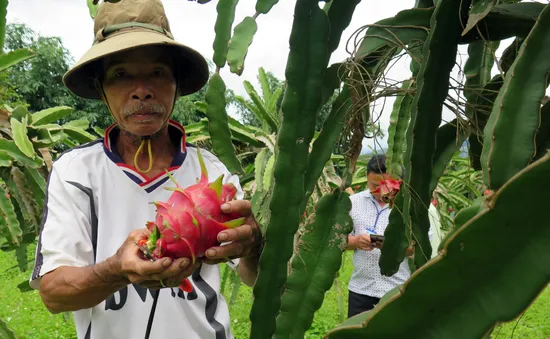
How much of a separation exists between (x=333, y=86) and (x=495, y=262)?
1.46 ft

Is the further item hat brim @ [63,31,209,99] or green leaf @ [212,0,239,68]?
hat brim @ [63,31,209,99]

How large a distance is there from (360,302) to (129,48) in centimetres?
182

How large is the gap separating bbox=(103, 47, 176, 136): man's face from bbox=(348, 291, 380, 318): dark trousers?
1.62 meters

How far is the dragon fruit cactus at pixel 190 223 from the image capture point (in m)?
0.77

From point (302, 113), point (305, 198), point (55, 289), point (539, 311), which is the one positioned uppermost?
point (302, 113)

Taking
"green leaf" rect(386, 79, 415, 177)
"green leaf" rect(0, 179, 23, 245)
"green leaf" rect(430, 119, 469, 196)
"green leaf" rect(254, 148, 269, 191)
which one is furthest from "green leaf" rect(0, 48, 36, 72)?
"green leaf" rect(430, 119, 469, 196)

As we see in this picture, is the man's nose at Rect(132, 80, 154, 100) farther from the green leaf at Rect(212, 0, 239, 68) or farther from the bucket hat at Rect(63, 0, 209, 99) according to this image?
the green leaf at Rect(212, 0, 239, 68)

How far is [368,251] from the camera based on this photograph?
2434 millimetres

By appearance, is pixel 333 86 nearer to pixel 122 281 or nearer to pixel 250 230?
pixel 250 230

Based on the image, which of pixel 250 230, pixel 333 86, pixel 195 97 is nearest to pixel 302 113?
pixel 333 86

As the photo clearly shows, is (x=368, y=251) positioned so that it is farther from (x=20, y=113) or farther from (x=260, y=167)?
(x=20, y=113)

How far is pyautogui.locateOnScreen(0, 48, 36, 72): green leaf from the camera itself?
2377 mm

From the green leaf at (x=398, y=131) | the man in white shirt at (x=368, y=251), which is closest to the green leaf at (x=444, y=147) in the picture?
the green leaf at (x=398, y=131)

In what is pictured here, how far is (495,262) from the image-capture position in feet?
1.50
